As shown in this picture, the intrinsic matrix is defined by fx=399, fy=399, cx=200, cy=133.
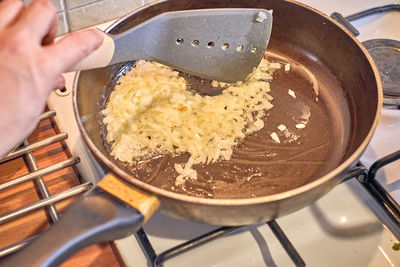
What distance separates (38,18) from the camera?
472 mm

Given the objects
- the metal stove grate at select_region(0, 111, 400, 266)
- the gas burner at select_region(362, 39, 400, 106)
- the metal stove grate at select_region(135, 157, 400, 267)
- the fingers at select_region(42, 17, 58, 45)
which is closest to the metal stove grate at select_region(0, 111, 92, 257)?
the metal stove grate at select_region(0, 111, 400, 266)

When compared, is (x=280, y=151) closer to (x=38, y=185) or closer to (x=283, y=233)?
(x=283, y=233)

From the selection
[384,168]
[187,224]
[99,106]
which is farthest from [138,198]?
[384,168]

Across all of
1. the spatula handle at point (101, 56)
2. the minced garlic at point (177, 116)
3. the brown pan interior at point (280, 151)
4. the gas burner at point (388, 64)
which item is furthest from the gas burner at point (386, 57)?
the spatula handle at point (101, 56)

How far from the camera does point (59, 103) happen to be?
86cm

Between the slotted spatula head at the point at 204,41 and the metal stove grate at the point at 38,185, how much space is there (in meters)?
0.22

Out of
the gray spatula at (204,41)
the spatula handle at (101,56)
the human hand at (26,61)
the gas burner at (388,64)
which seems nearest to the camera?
the human hand at (26,61)

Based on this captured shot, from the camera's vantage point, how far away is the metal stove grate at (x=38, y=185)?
67 centimetres

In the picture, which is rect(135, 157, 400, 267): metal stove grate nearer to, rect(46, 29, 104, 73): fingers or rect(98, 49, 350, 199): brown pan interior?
rect(98, 49, 350, 199): brown pan interior

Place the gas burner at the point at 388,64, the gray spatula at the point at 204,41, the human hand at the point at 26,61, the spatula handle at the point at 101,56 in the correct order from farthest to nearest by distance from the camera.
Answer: the gas burner at the point at 388,64 < the gray spatula at the point at 204,41 < the spatula handle at the point at 101,56 < the human hand at the point at 26,61

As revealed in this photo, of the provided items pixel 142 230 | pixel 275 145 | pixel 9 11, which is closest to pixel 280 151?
pixel 275 145

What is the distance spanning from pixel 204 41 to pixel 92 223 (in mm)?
438

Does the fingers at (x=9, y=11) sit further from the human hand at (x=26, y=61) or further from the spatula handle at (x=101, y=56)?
the spatula handle at (x=101, y=56)

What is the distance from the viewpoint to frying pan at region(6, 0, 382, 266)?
527mm
